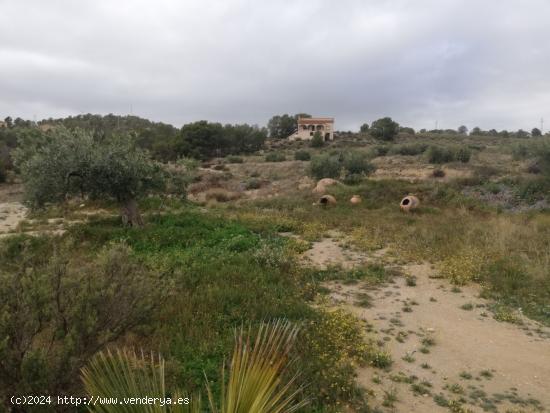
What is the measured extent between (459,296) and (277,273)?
10.5 feet

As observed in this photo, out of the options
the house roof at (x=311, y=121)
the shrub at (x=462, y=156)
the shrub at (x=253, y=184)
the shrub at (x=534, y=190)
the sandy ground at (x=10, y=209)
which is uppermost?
the house roof at (x=311, y=121)

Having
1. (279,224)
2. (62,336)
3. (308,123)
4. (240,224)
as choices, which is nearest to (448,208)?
(279,224)

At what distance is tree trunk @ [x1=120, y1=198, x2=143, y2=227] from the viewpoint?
1123 centimetres

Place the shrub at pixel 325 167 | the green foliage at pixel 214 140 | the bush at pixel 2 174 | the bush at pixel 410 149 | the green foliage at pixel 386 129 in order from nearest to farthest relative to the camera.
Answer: the shrub at pixel 325 167 → the bush at pixel 2 174 → the bush at pixel 410 149 → the green foliage at pixel 214 140 → the green foliage at pixel 386 129

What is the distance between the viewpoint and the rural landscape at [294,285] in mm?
3281

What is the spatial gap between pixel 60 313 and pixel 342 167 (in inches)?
765

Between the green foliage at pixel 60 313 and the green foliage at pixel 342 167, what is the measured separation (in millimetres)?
17976

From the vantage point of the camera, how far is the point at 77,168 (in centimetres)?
1002

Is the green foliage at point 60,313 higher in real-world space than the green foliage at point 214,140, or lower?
lower

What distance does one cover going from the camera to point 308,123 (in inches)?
2662

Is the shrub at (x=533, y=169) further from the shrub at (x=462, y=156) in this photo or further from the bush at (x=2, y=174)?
the bush at (x=2, y=174)

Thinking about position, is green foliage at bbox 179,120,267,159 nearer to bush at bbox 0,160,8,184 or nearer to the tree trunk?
bush at bbox 0,160,8,184

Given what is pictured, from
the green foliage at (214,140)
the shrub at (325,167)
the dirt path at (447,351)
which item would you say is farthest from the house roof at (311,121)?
the dirt path at (447,351)

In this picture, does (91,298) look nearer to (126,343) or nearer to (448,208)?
(126,343)
